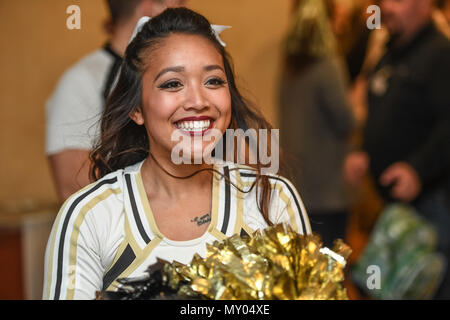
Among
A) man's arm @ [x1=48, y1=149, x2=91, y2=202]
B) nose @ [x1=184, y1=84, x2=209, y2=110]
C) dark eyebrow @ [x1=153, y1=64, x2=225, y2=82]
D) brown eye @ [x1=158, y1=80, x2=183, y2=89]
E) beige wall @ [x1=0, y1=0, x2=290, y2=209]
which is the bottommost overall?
man's arm @ [x1=48, y1=149, x2=91, y2=202]

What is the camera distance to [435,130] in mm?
2830

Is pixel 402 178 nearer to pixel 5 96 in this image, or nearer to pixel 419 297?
pixel 419 297

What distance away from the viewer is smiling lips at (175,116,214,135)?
1195 millimetres

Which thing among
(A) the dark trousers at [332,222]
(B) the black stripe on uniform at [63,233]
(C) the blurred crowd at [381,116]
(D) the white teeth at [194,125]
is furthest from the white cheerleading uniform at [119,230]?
(A) the dark trousers at [332,222]

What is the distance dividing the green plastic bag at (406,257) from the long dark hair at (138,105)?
154 cm

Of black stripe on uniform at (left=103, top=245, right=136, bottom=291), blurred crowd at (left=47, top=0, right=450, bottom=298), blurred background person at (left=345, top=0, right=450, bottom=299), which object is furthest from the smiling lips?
blurred background person at (left=345, top=0, right=450, bottom=299)

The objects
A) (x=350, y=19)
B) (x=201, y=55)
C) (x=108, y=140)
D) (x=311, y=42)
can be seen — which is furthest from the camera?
(x=350, y=19)

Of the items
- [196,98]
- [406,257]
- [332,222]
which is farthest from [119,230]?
[332,222]

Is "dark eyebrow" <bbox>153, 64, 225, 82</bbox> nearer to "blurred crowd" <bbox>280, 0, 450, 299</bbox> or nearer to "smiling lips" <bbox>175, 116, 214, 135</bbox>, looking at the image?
"smiling lips" <bbox>175, 116, 214, 135</bbox>

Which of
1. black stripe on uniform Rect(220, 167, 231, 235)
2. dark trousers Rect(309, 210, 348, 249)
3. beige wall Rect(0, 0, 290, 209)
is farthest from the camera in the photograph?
dark trousers Rect(309, 210, 348, 249)

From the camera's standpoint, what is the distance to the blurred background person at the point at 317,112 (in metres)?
3.30

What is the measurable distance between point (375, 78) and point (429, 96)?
1.07 feet
